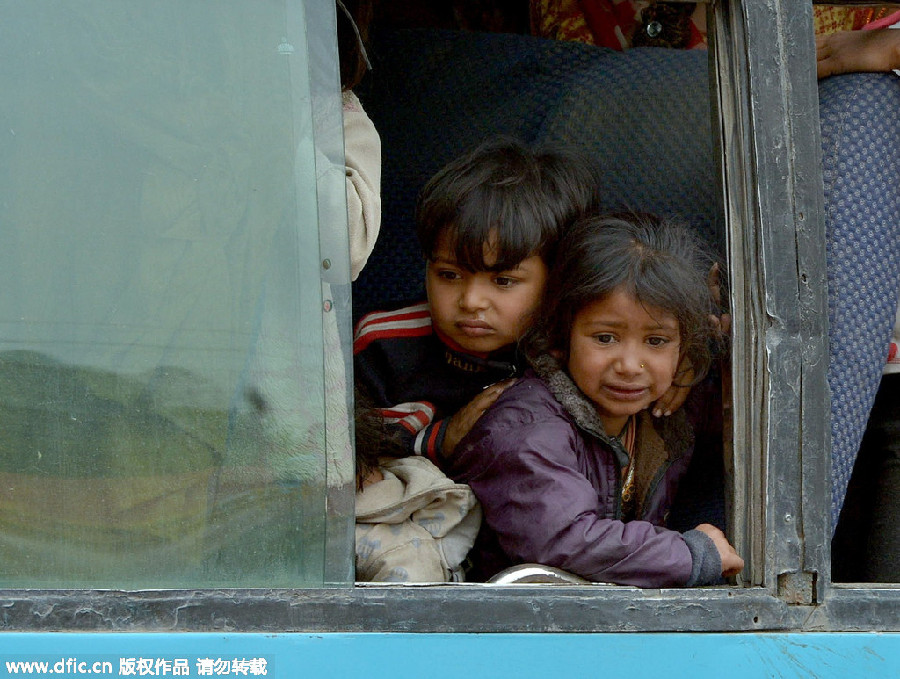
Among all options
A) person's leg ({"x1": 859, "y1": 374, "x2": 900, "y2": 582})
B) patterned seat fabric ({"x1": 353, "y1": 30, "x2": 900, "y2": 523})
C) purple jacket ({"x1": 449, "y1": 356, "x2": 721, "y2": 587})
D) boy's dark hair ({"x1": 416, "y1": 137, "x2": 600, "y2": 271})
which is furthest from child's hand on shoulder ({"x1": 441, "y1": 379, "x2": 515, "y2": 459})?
person's leg ({"x1": 859, "y1": 374, "x2": 900, "y2": 582})

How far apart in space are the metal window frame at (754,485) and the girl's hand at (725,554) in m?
0.03

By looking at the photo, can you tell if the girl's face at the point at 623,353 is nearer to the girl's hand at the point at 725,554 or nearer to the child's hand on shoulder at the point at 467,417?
the child's hand on shoulder at the point at 467,417

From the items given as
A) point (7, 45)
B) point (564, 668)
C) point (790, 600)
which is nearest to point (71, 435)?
point (7, 45)

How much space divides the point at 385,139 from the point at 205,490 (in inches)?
53.3

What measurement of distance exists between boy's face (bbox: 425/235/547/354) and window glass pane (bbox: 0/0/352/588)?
27.5 inches

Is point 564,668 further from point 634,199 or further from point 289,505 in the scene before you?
point 634,199

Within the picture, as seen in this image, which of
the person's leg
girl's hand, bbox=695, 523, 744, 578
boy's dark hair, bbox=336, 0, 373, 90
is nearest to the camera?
girl's hand, bbox=695, 523, 744, 578

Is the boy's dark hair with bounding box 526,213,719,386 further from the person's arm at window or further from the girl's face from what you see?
the person's arm at window

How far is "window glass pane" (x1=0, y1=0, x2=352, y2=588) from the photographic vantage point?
3.85 ft

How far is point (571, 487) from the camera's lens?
1.56 meters

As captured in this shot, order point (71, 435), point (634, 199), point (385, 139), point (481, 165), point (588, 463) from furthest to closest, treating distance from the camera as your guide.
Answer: point (385, 139), point (634, 199), point (481, 165), point (588, 463), point (71, 435)

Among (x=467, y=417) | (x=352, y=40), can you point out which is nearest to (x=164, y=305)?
(x=352, y=40)

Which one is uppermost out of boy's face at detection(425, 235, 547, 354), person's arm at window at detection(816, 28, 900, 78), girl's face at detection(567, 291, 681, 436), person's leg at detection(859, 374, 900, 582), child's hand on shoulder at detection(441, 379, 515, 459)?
person's arm at window at detection(816, 28, 900, 78)

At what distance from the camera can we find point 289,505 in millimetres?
1218
